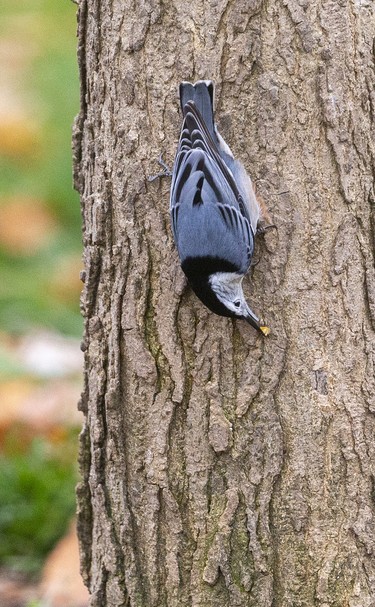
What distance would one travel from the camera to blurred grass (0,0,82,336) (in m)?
7.46

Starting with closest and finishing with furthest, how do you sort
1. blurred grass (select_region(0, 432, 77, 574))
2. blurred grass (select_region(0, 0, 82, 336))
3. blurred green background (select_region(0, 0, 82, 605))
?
1. blurred grass (select_region(0, 432, 77, 574))
2. blurred green background (select_region(0, 0, 82, 605))
3. blurred grass (select_region(0, 0, 82, 336))

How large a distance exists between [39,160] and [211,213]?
232 inches

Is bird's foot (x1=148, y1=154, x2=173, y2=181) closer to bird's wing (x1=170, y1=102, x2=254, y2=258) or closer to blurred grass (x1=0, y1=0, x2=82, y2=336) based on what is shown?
bird's wing (x1=170, y1=102, x2=254, y2=258)

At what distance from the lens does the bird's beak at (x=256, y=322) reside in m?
3.27

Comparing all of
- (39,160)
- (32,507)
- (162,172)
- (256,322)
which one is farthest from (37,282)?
(256,322)

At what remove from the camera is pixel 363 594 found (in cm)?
343

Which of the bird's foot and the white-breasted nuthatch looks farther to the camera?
the bird's foot

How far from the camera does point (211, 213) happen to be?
11.1ft

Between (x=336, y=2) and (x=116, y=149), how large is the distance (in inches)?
33.5

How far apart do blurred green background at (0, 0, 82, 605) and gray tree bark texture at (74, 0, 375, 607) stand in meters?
1.68

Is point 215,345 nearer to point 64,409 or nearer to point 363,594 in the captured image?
point 363,594

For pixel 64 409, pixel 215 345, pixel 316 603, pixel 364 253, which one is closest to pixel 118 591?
pixel 316 603

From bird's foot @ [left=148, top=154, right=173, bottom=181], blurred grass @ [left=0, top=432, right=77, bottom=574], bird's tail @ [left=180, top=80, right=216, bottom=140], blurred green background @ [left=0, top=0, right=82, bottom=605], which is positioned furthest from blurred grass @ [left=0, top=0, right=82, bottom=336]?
bird's tail @ [left=180, top=80, right=216, bottom=140]

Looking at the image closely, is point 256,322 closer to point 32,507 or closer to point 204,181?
point 204,181
